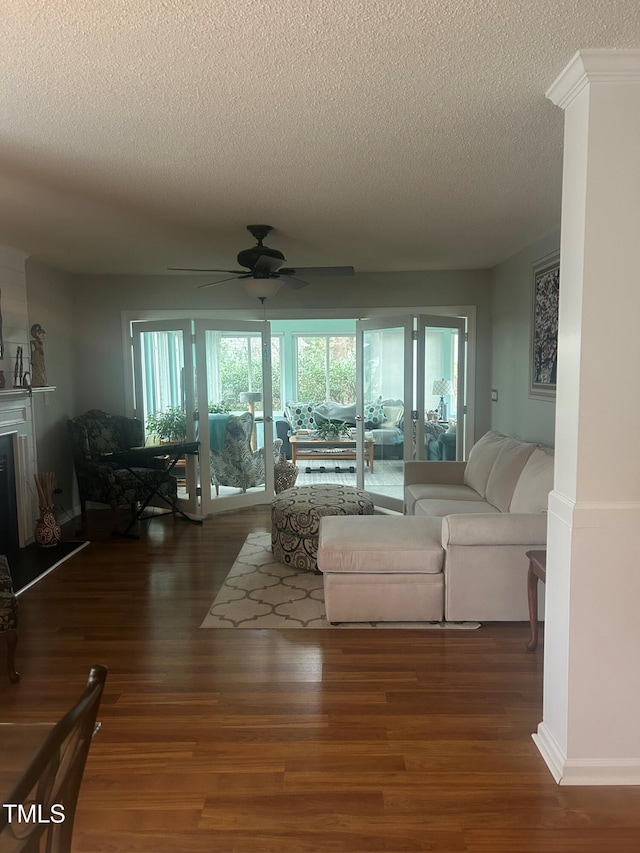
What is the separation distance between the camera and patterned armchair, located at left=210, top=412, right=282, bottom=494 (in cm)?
587

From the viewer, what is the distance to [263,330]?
5.96 m

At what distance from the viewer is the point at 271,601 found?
3.62m

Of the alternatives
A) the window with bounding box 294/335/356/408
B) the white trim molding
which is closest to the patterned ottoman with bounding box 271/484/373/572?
the white trim molding

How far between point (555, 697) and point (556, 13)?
2235 millimetres

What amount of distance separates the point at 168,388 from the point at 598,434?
4731 millimetres

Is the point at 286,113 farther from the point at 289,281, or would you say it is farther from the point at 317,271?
the point at 289,281

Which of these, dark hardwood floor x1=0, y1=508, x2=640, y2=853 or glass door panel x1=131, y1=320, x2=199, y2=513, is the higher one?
glass door panel x1=131, y1=320, x2=199, y2=513

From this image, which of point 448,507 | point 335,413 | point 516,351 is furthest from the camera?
point 335,413

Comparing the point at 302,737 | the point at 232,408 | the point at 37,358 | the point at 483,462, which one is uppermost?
the point at 37,358

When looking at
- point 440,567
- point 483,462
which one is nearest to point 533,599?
point 440,567

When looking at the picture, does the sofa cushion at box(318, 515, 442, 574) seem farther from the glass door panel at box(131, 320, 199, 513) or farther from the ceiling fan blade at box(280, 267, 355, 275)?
the glass door panel at box(131, 320, 199, 513)

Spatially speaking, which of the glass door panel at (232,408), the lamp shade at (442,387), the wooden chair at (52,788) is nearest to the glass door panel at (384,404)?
the lamp shade at (442,387)

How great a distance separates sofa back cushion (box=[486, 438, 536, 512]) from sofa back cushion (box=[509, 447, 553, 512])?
6 centimetres

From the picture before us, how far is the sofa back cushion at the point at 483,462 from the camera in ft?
14.9
